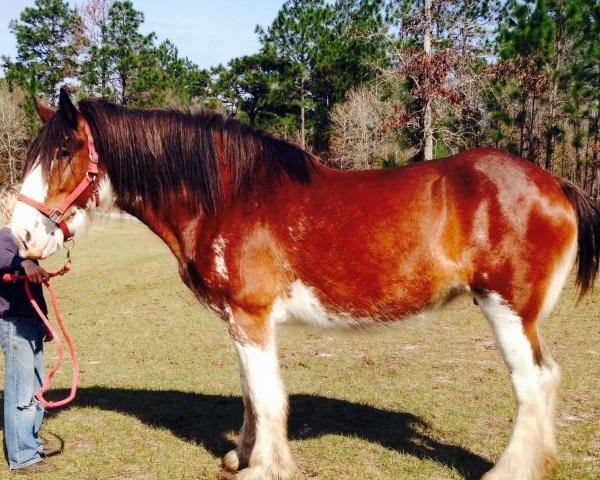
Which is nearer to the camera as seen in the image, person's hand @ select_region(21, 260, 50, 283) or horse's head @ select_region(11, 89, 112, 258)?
horse's head @ select_region(11, 89, 112, 258)

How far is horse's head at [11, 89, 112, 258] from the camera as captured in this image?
326cm

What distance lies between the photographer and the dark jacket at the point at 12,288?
3730mm

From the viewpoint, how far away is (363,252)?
11.1 ft

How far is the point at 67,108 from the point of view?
10.9ft

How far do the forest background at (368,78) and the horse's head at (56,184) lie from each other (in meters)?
10.9

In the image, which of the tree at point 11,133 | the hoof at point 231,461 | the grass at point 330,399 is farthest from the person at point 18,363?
the tree at point 11,133

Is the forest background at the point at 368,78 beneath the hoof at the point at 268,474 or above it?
above

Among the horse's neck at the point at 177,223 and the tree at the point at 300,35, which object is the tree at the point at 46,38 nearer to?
the tree at the point at 300,35

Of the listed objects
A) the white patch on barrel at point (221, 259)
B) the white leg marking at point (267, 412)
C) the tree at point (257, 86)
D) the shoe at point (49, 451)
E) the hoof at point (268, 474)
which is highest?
the tree at point (257, 86)

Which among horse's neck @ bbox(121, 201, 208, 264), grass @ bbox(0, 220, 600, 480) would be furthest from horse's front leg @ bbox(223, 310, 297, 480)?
horse's neck @ bbox(121, 201, 208, 264)

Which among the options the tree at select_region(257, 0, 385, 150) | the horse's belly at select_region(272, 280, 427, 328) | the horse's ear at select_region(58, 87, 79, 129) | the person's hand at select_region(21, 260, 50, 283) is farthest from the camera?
the tree at select_region(257, 0, 385, 150)

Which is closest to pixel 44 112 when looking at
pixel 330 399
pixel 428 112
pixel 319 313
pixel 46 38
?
pixel 319 313

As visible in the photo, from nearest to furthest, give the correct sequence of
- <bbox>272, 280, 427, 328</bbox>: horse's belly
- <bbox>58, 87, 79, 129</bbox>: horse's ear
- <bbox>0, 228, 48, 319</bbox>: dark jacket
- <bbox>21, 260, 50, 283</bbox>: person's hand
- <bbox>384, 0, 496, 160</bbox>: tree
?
<bbox>58, 87, 79, 129</bbox>: horse's ear
<bbox>272, 280, 427, 328</bbox>: horse's belly
<bbox>21, 260, 50, 283</bbox>: person's hand
<bbox>0, 228, 48, 319</bbox>: dark jacket
<bbox>384, 0, 496, 160</bbox>: tree

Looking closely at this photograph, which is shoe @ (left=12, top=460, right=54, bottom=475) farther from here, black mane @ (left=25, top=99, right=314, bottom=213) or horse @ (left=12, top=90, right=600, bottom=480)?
black mane @ (left=25, top=99, right=314, bottom=213)
